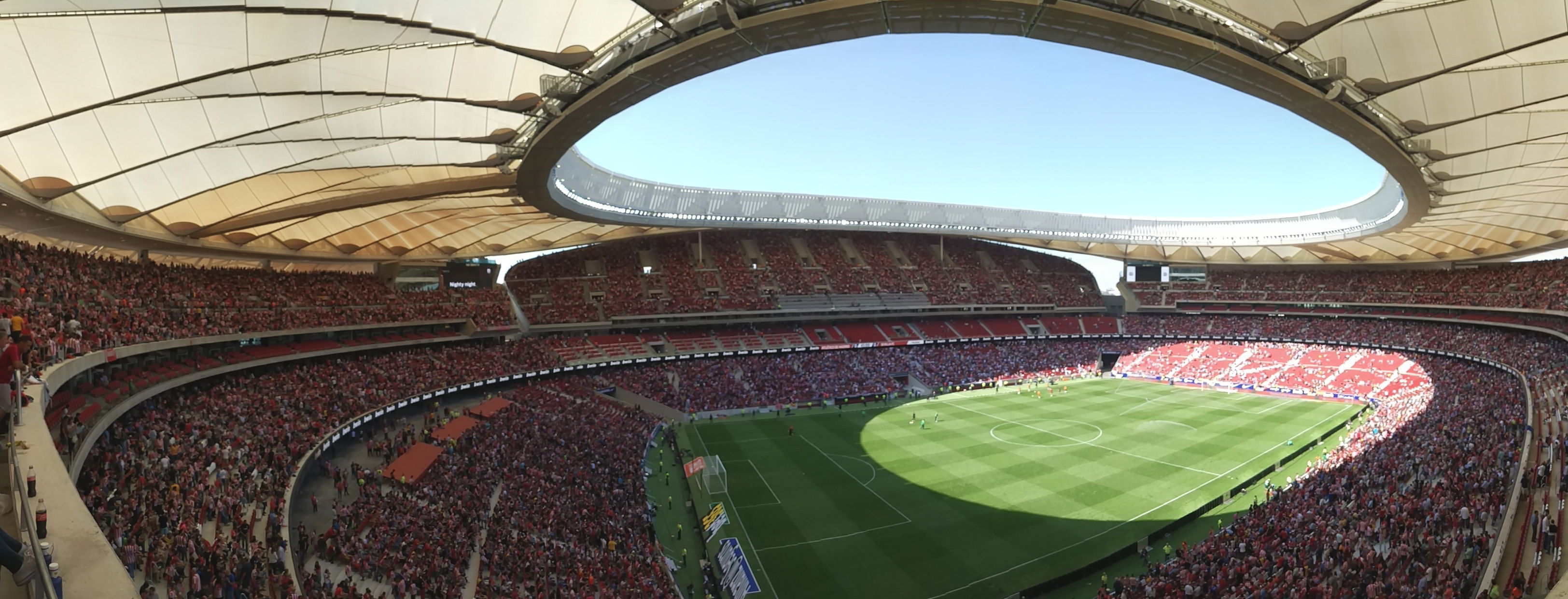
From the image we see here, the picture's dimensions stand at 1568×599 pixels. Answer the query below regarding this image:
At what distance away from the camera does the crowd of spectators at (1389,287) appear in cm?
4322

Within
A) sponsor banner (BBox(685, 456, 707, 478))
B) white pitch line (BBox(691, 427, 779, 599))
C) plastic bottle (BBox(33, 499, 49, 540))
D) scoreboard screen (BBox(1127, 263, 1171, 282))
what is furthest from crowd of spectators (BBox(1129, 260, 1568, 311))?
plastic bottle (BBox(33, 499, 49, 540))

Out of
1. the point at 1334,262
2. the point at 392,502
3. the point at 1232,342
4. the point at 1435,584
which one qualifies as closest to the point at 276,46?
the point at 392,502

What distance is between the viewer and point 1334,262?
59.5 meters

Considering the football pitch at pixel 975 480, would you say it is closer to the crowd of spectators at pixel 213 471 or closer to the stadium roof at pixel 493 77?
the crowd of spectators at pixel 213 471

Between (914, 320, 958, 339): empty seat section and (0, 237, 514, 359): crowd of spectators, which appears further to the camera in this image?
(914, 320, 958, 339): empty seat section

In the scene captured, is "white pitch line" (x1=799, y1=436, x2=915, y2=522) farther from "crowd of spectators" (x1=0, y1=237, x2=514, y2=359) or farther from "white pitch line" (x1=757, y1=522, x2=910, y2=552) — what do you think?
"crowd of spectators" (x1=0, y1=237, x2=514, y2=359)

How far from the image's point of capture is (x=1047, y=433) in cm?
3678

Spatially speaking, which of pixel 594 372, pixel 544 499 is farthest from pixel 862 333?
pixel 544 499

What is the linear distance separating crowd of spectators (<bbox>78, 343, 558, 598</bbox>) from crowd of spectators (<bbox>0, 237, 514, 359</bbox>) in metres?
2.21

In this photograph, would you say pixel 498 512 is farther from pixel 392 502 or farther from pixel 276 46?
pixel 276 46

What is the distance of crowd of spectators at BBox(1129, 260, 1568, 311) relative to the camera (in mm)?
43219

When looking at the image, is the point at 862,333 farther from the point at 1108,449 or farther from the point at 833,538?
the point at 833,538

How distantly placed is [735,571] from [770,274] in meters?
41.4

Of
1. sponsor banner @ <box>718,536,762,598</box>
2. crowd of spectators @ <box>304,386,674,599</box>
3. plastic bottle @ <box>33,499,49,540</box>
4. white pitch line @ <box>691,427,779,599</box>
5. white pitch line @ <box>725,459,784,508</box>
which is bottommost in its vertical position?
white pitch line @ <box>725,459,784,508</box>
